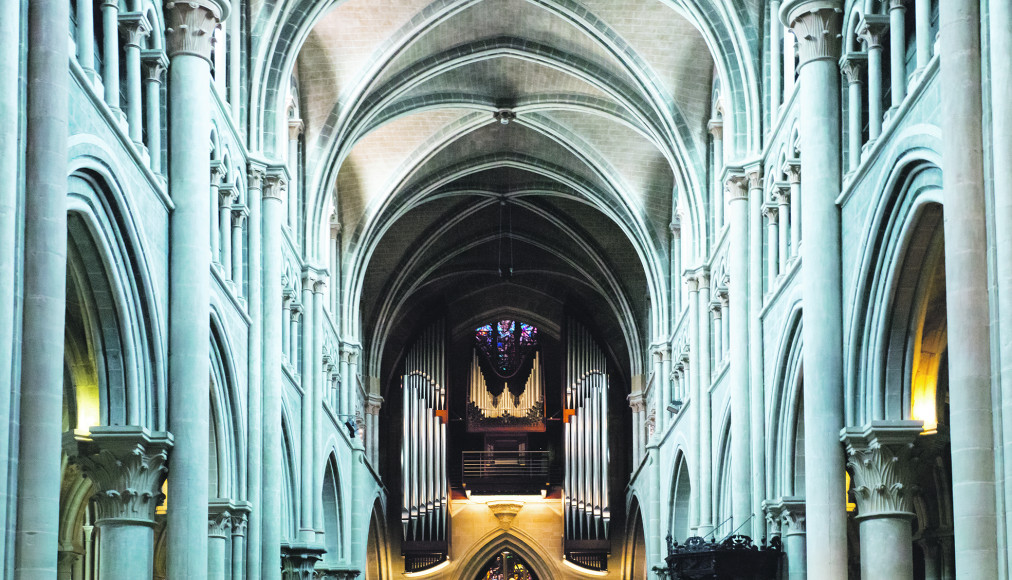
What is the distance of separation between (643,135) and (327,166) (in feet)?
23.5

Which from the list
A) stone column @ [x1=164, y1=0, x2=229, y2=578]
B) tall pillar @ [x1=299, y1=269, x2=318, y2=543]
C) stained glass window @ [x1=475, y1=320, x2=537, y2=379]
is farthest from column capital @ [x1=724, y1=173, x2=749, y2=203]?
stained glass window @ [x1=475, y1=320, x2=537, y2=379]

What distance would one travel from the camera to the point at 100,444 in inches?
688

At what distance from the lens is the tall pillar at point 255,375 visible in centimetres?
2331

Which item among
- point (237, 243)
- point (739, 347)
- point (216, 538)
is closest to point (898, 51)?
point (739, 347)

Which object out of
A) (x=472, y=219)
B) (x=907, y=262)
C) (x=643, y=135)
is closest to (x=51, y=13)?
(x=907, y=262)

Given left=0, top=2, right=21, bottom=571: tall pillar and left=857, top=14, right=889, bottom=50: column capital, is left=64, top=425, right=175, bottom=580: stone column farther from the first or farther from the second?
left=857, top=14, right=889, bottom=50: column capital

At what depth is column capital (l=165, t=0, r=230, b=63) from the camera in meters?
19.5

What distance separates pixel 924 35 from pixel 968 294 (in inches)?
153

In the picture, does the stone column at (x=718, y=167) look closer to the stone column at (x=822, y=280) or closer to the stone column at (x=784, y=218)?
the stone column at (x=784, y=218)

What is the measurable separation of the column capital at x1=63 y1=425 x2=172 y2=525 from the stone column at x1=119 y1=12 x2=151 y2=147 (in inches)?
143

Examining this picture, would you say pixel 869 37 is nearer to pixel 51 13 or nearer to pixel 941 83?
pixel 941 83

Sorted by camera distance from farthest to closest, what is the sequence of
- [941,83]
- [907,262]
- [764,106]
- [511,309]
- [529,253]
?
[511,309] < [529,253] < [764,106] < [907,262] < [941,83]

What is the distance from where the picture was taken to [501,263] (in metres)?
44.0

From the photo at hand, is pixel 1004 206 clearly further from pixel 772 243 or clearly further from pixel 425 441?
pixel 425 441
